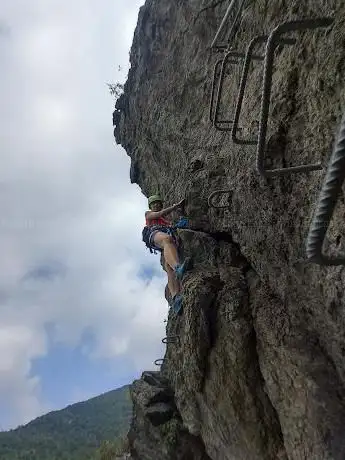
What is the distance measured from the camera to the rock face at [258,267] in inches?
177

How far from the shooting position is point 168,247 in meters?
8.42

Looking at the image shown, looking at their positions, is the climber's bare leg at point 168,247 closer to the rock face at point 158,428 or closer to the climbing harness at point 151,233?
the climbing harness at point 151,233

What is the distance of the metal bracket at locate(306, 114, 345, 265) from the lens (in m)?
1.63

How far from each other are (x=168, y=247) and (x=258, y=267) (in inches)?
92.8

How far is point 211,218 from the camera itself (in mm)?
7867

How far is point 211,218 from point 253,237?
1676mm

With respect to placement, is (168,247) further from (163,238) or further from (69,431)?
(69,431)

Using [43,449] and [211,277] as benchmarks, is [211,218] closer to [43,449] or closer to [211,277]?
[211,277]

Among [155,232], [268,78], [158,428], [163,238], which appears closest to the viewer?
[268,78]

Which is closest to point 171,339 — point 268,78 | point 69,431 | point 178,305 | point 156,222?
point 178,305

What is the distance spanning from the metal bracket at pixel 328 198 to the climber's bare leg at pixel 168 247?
6242 mm

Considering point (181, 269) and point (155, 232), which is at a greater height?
point (155, 232)

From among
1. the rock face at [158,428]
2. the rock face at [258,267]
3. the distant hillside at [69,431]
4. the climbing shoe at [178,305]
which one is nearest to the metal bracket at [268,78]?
Result: the rock face at [258,267]

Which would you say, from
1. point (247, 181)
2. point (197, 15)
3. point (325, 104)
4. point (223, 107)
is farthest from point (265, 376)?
point (197, 15)
